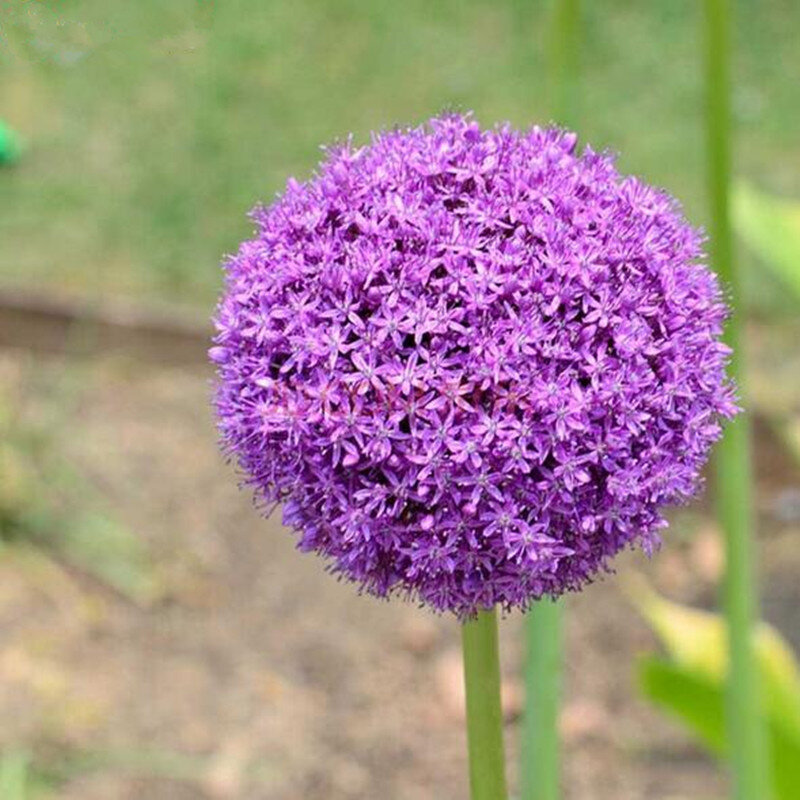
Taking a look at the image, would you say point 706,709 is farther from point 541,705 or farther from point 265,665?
point 265,665

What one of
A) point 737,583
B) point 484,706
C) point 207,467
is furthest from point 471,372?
point 207,467


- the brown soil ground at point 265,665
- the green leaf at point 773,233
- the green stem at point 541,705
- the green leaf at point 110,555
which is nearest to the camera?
the green stem at point 541,705

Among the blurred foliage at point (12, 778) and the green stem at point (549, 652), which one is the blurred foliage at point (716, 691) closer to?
the green stem at point (549, 652)

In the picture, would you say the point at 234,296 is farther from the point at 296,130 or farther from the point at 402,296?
the point at 296,130

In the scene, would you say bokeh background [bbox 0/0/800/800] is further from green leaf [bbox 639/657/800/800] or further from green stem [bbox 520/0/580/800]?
green leaf [bbox 639/657/800/800]

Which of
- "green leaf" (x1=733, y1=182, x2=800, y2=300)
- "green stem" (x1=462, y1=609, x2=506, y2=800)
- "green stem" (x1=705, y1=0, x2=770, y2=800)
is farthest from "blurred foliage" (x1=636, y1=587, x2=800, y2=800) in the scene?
"green stem" (x1=462, y1=609, x2=506, y2=800)

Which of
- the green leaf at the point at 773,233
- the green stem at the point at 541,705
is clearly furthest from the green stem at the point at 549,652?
the green leaf at the point at 773,233

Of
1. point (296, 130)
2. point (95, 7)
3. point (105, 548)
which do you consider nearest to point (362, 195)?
point (95, 7)
